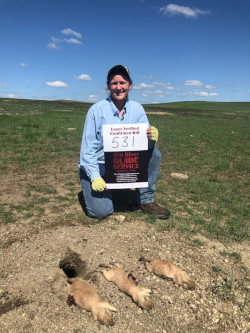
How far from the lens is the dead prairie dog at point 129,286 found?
8.51 ft

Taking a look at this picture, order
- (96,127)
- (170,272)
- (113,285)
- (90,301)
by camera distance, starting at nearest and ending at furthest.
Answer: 1. (90,301)
2. (113,285)
3. (170,272)
4. (96,127)

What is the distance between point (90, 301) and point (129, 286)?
1.49 ft

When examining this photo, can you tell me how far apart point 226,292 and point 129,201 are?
2661 mm

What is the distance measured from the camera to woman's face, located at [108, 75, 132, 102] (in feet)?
13.6

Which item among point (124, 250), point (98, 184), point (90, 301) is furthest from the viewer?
point (98, 184)

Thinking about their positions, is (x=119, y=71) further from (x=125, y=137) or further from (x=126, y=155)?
(x=126, y=155)

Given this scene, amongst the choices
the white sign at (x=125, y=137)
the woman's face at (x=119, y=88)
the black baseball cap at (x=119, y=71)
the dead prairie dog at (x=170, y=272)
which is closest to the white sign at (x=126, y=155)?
the white sign at (x=125, y=137)

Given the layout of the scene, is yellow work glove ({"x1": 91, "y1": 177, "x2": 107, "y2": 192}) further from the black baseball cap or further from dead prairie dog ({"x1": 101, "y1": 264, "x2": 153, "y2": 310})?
the black baseball cap

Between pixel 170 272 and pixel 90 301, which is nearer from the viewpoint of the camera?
pixel 90 301

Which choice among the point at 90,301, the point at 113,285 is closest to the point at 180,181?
the point at 113,285

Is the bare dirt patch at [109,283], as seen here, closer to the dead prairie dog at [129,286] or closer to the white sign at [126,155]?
the dead prairie dog at [129,286]

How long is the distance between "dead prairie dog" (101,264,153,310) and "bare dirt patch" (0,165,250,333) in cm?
7

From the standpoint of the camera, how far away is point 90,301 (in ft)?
8.13

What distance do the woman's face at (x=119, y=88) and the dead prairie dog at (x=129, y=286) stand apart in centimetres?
277
